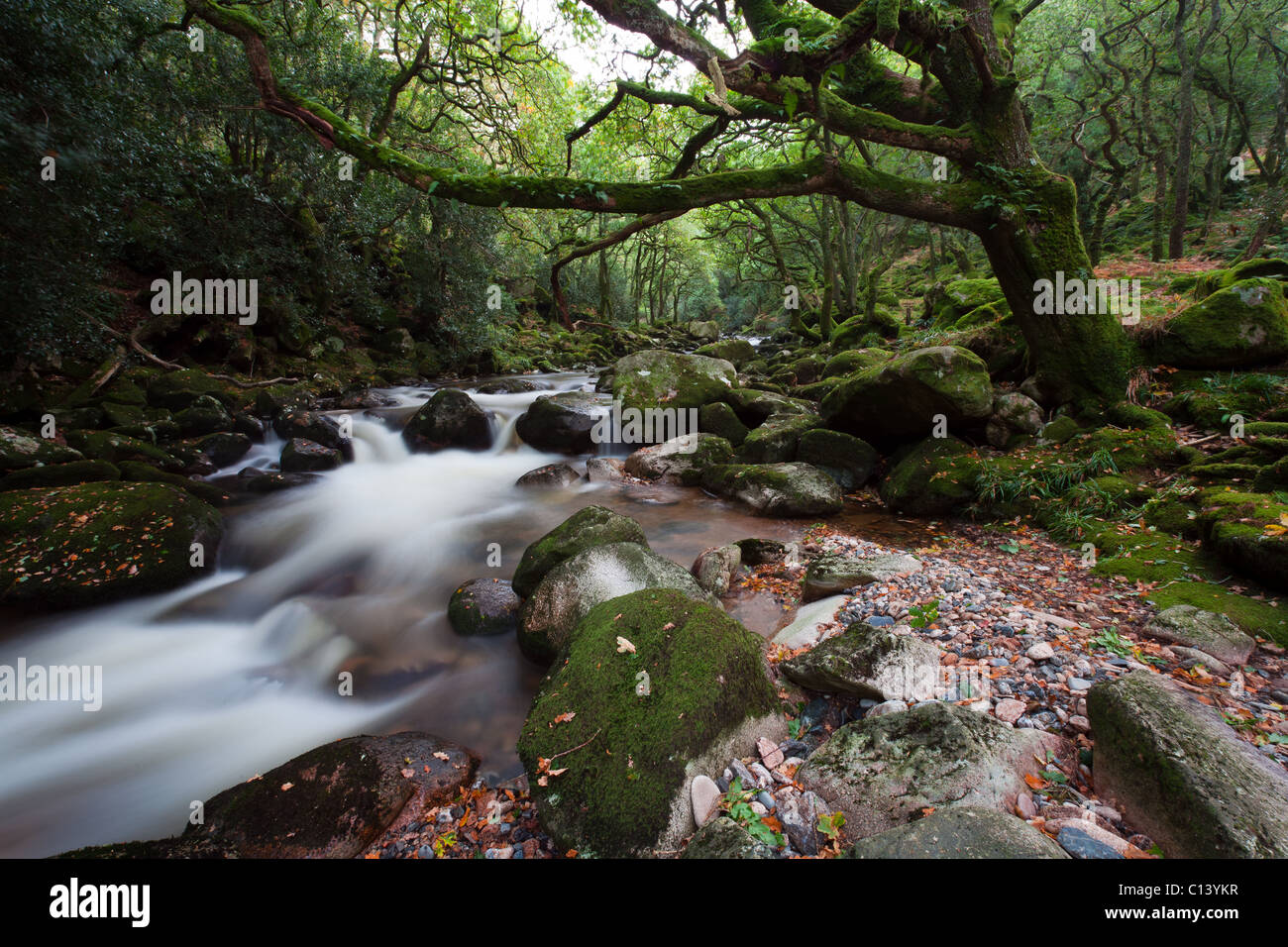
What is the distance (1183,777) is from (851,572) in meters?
2.84

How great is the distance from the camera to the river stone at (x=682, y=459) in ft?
30.7

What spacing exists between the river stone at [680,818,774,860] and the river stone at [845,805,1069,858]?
1.13ft

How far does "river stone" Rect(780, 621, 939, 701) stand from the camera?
2961mm

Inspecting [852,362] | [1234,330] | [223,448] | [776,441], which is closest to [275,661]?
[223,448]

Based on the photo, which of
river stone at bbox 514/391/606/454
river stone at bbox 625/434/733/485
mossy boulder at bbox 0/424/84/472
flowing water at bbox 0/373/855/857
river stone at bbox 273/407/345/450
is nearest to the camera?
flowing water at bbox 0/373/855/857

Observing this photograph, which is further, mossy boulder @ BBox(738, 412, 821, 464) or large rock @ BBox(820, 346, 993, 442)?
mossy boulder @ BBox(738, 412, 821, 464)

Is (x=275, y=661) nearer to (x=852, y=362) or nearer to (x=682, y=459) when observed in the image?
(x=682, y=459)

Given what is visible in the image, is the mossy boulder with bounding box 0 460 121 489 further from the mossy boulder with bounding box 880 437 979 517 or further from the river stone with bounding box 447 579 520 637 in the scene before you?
the mossy boulder with bounding box 880 437 979 517

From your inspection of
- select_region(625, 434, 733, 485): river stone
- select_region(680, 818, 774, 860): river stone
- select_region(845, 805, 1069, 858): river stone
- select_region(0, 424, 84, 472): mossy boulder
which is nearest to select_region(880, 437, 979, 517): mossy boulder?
select_region(625, 434, 733, 485): river stone

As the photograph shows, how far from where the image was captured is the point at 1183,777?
188cm

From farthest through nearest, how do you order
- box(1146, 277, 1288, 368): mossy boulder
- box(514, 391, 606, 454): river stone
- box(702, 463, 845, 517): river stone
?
box(514, 391, 606, 454): river stone < box(702, 463, 845, 517): river stone < box(1146, 277, 1288, 368): mossy boulder

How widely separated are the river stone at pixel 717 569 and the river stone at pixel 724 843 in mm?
2964

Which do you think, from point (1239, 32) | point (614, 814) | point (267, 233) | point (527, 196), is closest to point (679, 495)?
point (527, 196)

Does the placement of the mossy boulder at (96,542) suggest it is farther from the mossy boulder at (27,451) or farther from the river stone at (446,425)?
the river stone at (446,425)
